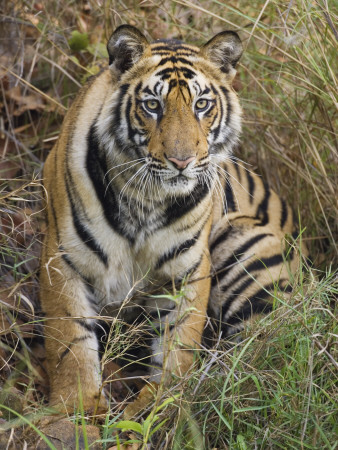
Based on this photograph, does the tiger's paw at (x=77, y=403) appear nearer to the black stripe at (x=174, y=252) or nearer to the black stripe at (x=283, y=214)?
the black stripe at (x=174, y=252)

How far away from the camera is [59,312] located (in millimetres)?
3240

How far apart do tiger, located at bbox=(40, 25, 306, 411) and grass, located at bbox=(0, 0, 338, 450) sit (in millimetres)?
167

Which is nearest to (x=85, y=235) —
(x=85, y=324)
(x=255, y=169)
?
(x=85, y=324)

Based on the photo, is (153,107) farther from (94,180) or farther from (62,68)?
(62,68)

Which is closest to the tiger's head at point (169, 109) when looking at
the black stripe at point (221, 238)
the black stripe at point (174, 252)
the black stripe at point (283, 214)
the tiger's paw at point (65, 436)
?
the black stripe at point (174, 252)

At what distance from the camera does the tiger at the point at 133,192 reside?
306 centimetres

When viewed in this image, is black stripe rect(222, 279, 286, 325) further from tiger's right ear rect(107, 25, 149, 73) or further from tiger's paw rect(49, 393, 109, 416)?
→ tiger's right ear rect(107, 25, 149, 73)

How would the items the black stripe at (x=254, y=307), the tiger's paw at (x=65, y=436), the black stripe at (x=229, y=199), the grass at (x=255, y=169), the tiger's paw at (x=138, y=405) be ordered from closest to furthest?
the tiger's paw at (x=65, y=436) < the grass at (x=255, y=169) < the tiger's paw at (x=138, y=405) < the black stripe at (x=254, y=307) < the black stripe at (x=229, y=199)

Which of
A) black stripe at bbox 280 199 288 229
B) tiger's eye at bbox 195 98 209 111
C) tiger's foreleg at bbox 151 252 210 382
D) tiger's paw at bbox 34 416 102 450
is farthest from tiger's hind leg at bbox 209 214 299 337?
tiger's paw at bbox 34 416 102 450

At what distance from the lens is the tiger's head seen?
2988mm

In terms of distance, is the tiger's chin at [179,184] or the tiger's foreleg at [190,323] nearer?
the tiger's chin at [179,184]

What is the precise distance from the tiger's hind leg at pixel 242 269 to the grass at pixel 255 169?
21cm

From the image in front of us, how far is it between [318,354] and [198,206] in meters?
1.05

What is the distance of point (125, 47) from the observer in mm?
3123
